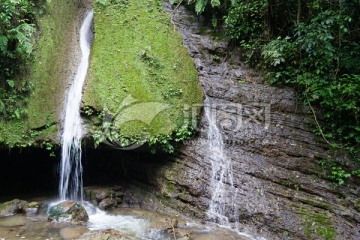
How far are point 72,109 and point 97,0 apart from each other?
13.6 feet

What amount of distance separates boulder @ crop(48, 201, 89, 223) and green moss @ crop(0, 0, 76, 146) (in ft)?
5.54

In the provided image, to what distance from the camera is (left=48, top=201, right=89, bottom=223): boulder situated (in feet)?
22.2

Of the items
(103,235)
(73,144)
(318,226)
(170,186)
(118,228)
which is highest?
(73,144)

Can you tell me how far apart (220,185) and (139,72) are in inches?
145

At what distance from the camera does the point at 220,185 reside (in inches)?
277

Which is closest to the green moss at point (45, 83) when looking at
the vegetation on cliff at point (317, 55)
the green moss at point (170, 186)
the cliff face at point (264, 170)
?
the cliff face at point (264, 170)

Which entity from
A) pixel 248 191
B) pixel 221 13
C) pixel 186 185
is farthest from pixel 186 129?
pixel 221 13

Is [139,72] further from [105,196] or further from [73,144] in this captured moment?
[105,196]

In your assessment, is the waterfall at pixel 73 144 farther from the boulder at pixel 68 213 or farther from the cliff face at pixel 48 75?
the boulder at pixel 68 213

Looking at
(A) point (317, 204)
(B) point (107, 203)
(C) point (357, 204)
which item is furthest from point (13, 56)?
(C) point (357, 204)

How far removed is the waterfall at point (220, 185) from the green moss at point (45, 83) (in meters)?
3.91

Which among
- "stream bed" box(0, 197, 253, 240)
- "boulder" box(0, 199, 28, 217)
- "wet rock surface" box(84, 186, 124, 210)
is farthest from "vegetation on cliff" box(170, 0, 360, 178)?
"boulder" box(0, 199, 28, 217)

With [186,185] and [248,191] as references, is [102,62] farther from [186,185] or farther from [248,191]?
[248,191]

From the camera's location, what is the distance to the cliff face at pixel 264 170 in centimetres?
591
